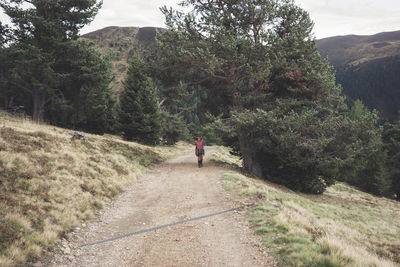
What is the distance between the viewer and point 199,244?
566cm

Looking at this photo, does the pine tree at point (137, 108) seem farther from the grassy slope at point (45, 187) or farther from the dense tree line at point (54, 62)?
the grassy slope at point (45, 187)

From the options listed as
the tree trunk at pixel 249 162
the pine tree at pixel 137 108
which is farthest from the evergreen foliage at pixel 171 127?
the tree trunk at pixel 249 162

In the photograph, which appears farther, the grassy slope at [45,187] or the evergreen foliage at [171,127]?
the evergreen foliage at [171,127]

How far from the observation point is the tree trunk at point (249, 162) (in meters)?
17.9

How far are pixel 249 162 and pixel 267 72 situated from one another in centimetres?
736

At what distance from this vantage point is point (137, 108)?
32.0 metres

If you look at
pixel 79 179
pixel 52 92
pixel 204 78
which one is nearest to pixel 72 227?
pixel 79 179

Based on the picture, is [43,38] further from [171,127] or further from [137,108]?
[171,127]

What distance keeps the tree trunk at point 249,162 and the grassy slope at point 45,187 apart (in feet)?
27.4

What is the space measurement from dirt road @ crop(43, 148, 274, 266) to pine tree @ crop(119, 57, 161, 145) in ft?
74.9

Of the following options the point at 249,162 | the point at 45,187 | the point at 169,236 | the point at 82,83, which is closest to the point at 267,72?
the point at 249,162

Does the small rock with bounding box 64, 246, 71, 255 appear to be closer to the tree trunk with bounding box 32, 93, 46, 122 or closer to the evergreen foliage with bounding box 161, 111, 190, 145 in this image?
the tree trunk with bounding box 32, 93, 46, 122

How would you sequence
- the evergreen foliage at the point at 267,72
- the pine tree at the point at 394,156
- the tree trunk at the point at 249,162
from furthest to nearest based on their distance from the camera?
the pine tree at the point at 394,156 → the tree trunk at the point at 249,162 → the evergreen foliage at the point at 267,72

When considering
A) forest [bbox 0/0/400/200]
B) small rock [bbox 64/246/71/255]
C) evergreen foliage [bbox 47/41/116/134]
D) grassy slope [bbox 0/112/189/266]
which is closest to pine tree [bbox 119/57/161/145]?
evergreen foliage [bbox 47/41/116/134]
